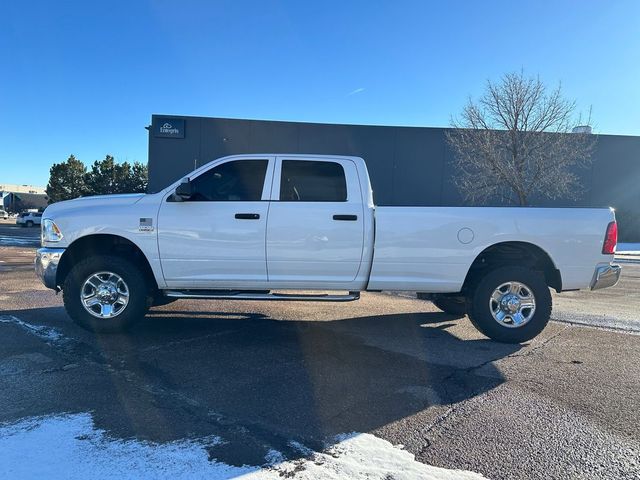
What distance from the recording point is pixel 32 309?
6.85 metres

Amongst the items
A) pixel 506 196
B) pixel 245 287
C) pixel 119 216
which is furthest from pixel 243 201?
pixel 506 196

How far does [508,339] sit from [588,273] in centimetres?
121

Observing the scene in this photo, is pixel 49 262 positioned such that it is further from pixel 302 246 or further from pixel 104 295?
pixel 302 246

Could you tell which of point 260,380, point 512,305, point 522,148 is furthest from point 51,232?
point 522,148

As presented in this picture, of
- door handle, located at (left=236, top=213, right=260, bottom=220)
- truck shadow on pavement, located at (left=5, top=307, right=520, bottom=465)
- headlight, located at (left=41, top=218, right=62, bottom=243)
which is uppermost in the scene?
door handle, located at (left=236, top=213, right=260, bottom=220)

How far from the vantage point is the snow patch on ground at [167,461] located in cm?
264

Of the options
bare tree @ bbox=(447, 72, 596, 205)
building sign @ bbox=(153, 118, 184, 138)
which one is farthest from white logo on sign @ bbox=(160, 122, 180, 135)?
bare tree @ bbox=(447, 72, 596, 205)

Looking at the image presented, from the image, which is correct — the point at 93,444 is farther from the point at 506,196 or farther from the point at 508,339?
the point at 506,196

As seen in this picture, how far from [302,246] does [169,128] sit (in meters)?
26.0

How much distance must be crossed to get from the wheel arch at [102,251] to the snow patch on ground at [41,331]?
611mm

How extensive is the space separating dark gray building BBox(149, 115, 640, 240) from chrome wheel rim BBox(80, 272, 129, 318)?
24.4m

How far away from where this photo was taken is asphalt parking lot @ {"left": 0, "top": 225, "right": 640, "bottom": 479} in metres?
3.05

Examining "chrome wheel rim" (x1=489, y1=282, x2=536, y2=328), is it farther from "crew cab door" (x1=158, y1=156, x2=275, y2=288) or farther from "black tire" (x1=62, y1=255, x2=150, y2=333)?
"black tire" (x1=62, y1=255, x2=150, y2=333)

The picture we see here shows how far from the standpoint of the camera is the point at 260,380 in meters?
4.16
